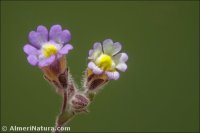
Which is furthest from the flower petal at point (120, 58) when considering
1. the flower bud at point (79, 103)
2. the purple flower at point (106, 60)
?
the flower bud at point (79, 103)

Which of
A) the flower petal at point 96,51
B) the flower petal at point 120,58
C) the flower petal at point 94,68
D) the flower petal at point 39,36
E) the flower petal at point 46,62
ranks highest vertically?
the flower petal at point 39,36

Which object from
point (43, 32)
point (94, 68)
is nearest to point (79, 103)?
point (94, 68)

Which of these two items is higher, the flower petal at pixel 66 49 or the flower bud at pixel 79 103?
the flower petal at pixel 66 49

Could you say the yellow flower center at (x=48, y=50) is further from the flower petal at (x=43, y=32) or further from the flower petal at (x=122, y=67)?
the flower petal at (x=122, y=67)

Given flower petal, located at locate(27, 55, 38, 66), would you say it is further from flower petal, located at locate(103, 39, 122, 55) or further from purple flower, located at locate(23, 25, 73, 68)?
flower petal, located at locate(103, 39, 122, 55)

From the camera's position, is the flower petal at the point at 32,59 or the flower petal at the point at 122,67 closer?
the flower petal at the point at 32,59

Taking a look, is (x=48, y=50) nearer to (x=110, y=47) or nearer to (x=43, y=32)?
(x=43, y=32)

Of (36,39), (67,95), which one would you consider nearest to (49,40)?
(36,39)
